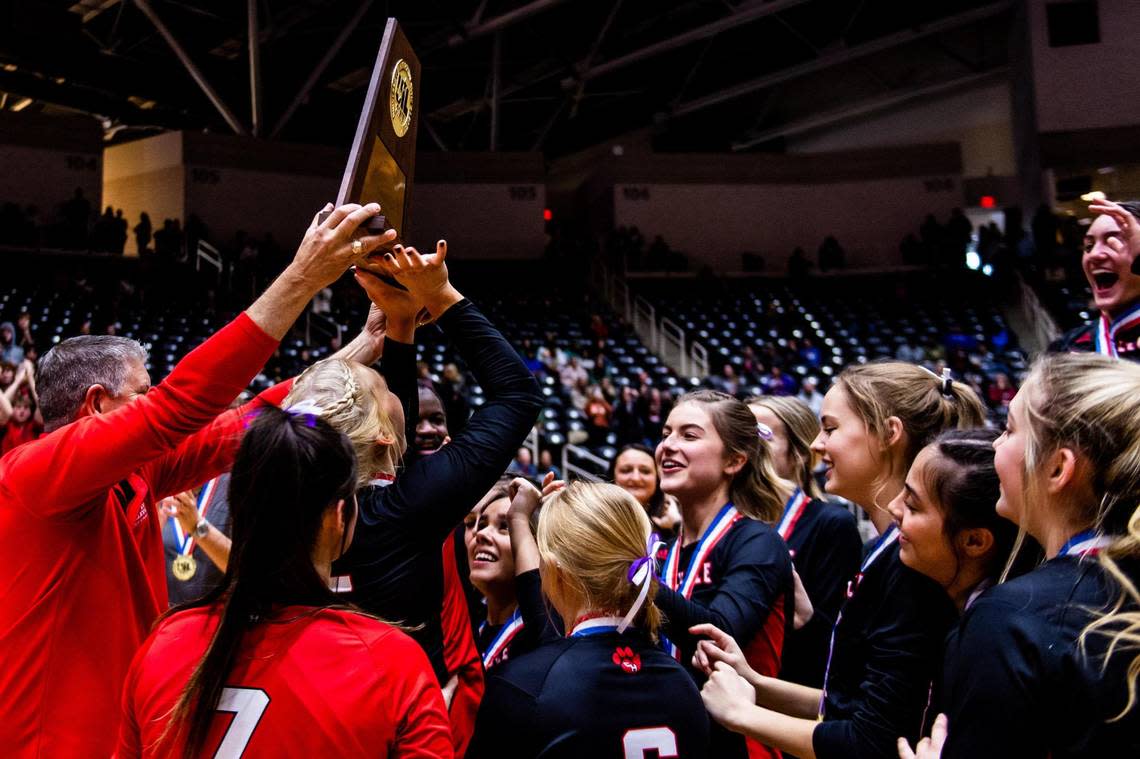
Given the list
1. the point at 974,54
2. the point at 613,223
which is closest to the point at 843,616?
the point at 613,223

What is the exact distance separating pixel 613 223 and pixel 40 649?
59.6 ft

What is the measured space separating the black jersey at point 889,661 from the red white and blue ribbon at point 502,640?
41.5 inches

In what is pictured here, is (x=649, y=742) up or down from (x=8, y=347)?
down

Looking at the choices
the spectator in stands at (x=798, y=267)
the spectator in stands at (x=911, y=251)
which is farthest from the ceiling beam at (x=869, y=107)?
the spectator in stands at (x=798, y=267)

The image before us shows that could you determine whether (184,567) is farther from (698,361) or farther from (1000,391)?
(698,361)

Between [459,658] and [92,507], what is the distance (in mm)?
928

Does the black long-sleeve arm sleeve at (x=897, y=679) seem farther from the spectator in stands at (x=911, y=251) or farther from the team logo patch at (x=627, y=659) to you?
the spectator in stands at (x=911, y=251)

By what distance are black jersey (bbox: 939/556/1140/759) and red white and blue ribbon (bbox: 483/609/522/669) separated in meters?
1.62

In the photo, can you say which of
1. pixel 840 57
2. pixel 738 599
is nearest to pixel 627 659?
pixel 738 599

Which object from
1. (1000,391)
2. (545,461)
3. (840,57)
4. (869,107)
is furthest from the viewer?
(869,107)

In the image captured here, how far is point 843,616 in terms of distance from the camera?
1923mm

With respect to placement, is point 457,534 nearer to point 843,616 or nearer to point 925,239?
point 843,616

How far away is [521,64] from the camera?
20.0 m

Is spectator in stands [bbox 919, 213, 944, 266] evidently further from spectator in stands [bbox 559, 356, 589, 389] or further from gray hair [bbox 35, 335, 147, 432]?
gray hair [bbox 35, 335, 147, 432]
